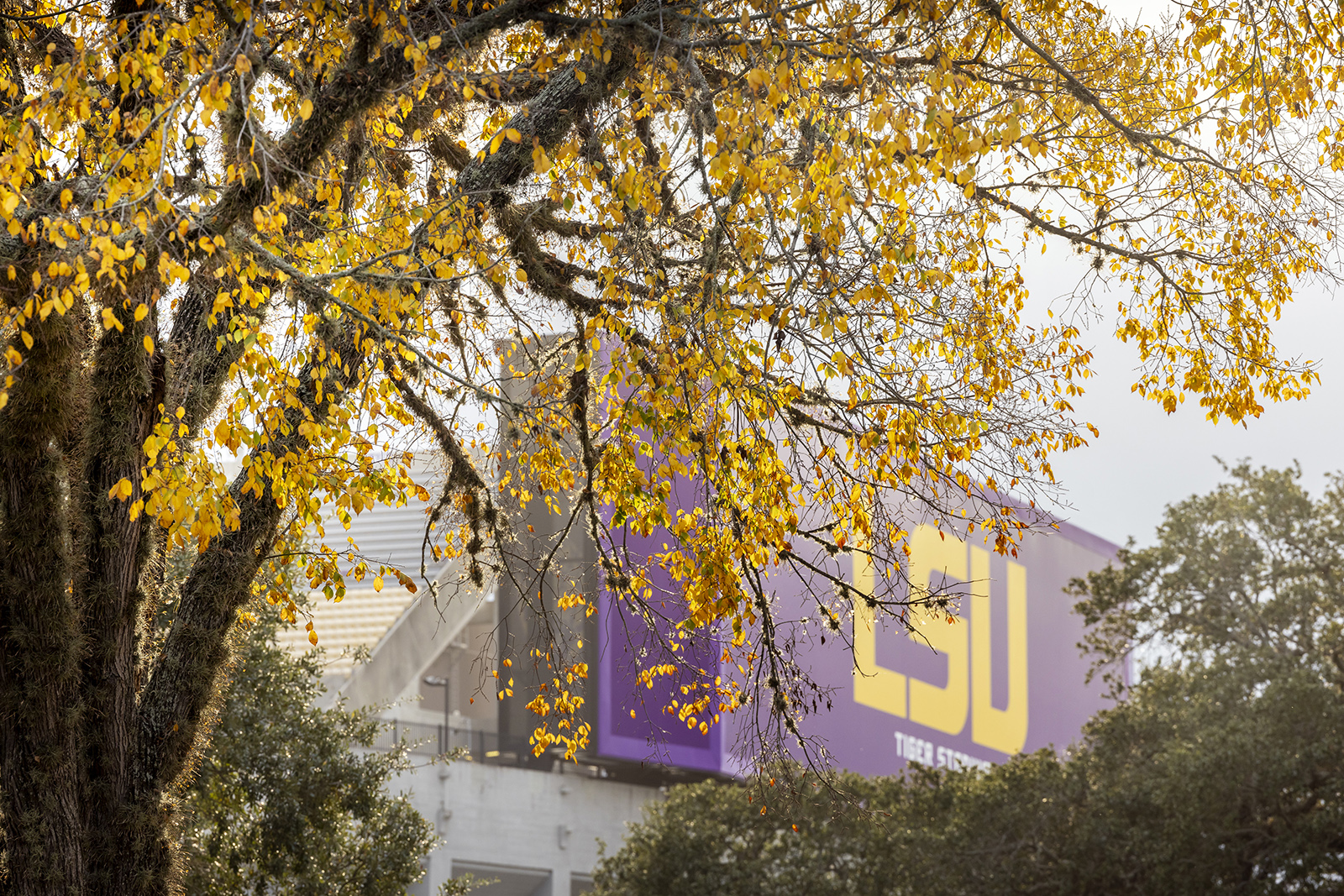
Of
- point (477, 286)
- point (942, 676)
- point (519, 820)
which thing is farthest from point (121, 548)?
point (942, 676)

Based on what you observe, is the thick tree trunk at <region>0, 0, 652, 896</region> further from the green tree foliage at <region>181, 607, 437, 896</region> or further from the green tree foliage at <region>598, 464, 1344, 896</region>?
the green tree foliage at <region>598, 464, 1344, 896</region>

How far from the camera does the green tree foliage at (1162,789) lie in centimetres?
1541

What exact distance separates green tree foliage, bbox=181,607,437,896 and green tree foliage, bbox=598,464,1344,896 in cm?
568

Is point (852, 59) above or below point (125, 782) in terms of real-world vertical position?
above

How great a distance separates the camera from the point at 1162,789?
51.5ft

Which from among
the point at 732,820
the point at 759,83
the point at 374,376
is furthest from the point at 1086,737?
the point at 759,83

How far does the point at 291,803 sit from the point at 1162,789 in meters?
10.9

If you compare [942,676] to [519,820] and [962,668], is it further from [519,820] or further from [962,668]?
[519,820]

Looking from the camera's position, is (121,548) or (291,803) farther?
(291,803)

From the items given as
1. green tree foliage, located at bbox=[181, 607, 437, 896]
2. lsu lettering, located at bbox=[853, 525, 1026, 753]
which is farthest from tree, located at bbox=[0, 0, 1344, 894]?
lsu lettering, located at bbox=[853, 525, 1026, 753]

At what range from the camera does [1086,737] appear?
1847 centimetres

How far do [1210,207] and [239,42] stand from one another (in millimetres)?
6393

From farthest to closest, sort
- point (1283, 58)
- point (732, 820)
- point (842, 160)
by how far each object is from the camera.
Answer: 1. point (732, 820)
2. point (1283, 58)
3. point (842, 160)

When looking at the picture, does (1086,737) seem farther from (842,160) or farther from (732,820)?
(842,160)
